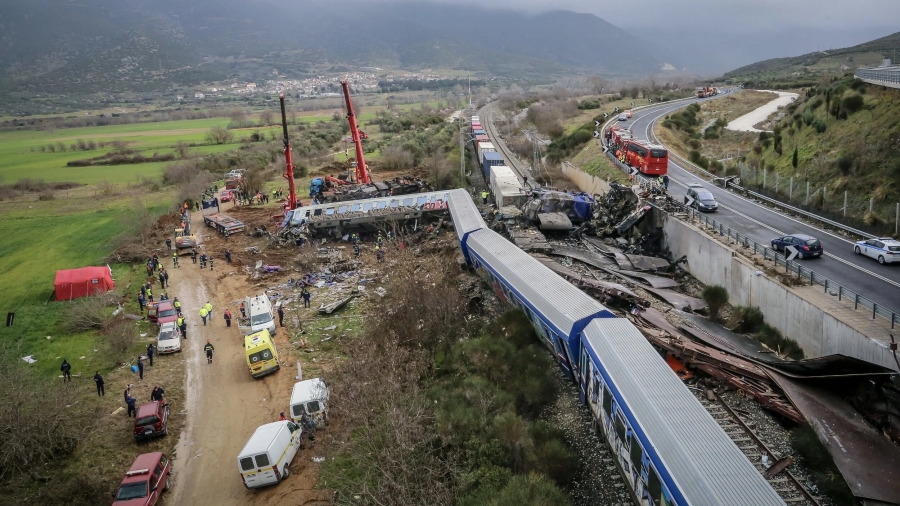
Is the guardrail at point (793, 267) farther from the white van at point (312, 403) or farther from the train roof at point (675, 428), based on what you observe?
the white van at point (312, 403)

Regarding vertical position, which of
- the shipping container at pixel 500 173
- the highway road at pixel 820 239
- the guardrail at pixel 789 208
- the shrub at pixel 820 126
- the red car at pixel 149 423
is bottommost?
the red car at pixel 149 423

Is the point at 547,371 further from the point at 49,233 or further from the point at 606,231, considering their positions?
the point at 49,233

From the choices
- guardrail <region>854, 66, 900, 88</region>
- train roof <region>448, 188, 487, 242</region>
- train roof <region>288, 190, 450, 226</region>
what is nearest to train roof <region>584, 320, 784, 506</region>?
train roof <region>448, 188, 487, 242</region>

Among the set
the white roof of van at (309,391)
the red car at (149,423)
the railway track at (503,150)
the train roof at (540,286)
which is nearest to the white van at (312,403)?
the white roof of van at (309,391)

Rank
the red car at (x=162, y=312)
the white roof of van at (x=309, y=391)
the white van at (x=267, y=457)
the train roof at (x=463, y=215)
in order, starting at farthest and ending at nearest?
the red car at (x=162, y=312), the train roof at (x=463, y=215), the white roof of van at (x=309, y=391), the white van at (x=267, y=457)

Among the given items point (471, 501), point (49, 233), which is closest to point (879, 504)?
point (471, 501)

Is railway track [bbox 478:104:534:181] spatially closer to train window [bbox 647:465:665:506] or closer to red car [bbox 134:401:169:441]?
red car [bbox 134:401:169:441]

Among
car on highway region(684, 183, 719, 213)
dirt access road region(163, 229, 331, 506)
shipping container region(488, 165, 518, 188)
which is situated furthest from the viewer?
shipping container region(488, 165, 518, 188)
